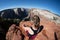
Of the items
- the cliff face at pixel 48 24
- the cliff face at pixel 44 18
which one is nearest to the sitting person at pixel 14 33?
the cliff face at pixel 44 18

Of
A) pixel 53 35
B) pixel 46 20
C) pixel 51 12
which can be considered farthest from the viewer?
pixel 51 12

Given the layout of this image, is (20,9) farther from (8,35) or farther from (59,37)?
(59,37)

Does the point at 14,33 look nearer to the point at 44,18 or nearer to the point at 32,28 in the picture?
the point at 32,28

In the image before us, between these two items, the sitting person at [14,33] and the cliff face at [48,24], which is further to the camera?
the sitting person at [14,33]

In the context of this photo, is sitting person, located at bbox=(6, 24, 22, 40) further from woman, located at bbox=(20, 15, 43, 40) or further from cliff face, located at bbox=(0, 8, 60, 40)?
cliff face, located at bbox=(0, 8, 60, 40)

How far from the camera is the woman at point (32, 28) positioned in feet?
7.54

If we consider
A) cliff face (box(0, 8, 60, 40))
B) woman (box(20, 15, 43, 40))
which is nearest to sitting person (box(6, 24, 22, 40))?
woman (box(20, 15, 43, 40))

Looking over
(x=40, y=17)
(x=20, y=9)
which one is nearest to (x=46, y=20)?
(x=40, y=17)

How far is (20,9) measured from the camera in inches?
98.7

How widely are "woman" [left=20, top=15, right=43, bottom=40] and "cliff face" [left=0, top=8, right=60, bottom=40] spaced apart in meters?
0.06

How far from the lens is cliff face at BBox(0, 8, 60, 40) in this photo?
2.18m

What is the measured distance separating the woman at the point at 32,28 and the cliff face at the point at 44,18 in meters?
0.06

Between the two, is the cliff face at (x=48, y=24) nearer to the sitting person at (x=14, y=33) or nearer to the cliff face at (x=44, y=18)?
the cliff face at (x=44, y=18)

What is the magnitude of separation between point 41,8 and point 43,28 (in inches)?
15.8
